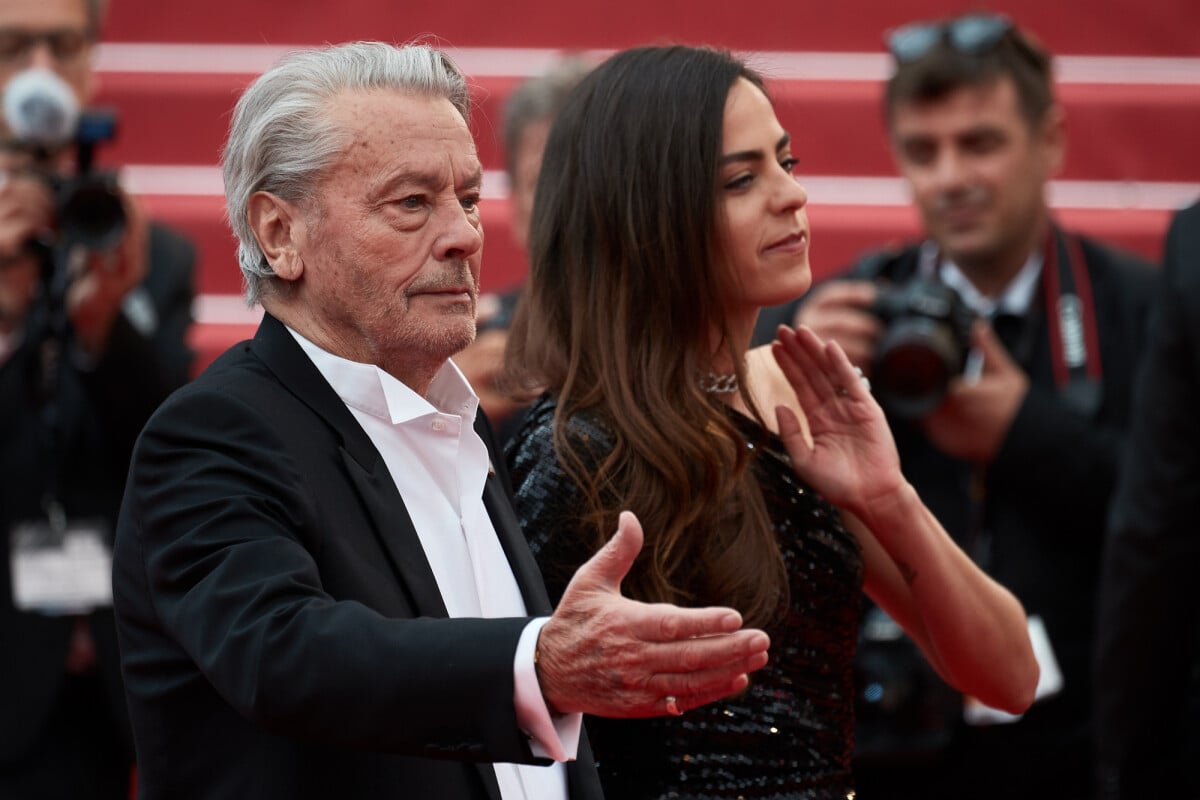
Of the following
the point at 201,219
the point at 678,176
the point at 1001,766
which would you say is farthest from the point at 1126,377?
the point at 201,219

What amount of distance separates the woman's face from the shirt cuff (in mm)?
752

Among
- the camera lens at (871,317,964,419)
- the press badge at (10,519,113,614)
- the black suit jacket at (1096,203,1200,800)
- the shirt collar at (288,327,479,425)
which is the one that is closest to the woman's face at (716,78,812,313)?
the shirt collar at (288,327,479,425)

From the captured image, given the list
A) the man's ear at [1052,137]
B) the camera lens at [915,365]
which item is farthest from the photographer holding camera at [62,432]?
the man's ear at [1052,137]

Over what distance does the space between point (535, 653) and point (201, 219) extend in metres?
4.08

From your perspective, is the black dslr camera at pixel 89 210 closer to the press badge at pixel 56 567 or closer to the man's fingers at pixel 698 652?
the press badge at pixel 56 567

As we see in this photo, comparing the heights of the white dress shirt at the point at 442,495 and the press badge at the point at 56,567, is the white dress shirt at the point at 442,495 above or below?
above

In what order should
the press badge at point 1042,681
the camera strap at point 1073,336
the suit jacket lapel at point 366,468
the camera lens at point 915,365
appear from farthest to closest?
the camera strap at point 1073,336, the press badge at point 1042,681, the camera lens at point 915,365, the suit jacket lapel at point 366,468

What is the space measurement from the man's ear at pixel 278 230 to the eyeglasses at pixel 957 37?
2231 millimetres

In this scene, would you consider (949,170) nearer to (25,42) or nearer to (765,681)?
(765,681)

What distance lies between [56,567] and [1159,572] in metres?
1.99

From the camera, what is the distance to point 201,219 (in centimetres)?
517

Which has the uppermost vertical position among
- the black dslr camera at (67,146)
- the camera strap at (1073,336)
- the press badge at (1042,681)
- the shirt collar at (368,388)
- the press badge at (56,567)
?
the shirt collar at (368,388)

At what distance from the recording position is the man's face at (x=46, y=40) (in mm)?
3555

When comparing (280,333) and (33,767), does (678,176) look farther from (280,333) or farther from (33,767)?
(33,767)
